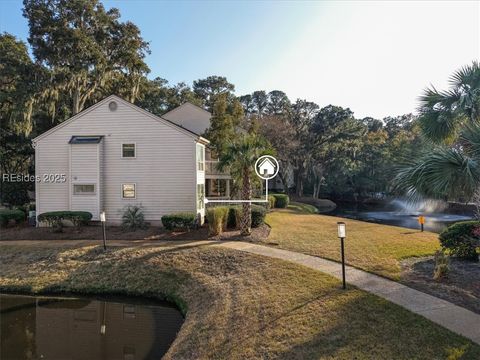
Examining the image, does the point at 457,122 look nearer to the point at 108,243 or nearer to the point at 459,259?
the point at 459,259

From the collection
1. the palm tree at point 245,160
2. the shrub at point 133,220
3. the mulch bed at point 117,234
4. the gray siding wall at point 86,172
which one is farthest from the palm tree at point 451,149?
the gray siding wall at point 86,172

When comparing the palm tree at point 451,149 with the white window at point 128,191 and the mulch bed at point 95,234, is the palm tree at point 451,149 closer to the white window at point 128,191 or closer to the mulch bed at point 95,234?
the mulch bed at point 95,234

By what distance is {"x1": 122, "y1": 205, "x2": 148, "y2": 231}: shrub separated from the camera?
53.2 ft

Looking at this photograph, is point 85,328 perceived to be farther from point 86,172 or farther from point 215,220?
point 86,172

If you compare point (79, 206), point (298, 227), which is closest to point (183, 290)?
point (298, 227)

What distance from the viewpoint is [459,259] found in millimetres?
10156

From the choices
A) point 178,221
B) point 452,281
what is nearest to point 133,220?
point 178,221

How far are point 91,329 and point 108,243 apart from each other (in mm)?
5768

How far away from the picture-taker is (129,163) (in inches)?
675

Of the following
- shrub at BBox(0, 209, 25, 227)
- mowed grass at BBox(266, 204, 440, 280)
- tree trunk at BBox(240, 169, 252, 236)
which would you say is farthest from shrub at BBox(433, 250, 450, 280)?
shrub at BBox(0, 209, 25, 227)

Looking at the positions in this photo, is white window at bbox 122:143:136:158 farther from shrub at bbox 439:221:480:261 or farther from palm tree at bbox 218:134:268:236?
shrub at bbox 439:221:480:261

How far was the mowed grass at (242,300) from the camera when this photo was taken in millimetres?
5492

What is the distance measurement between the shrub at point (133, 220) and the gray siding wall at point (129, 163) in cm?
56

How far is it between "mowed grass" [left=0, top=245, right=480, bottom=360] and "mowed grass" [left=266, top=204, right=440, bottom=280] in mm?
1852
